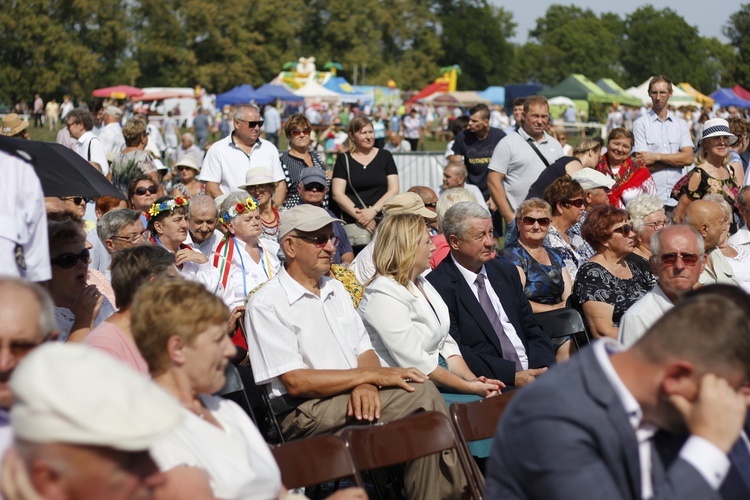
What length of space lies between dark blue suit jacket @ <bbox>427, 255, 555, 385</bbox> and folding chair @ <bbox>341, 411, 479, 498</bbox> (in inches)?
49.9

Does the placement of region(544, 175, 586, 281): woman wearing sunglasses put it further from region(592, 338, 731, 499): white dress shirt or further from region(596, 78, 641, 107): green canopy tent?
region(596, 78, 641, 107): green canopy tent

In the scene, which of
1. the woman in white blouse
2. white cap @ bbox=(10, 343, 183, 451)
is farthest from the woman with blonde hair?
white cap @ bbox=(10, 343, 183, 451)

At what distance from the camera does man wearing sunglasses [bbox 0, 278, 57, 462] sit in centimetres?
265

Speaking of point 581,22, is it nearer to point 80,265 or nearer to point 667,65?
point 667,65

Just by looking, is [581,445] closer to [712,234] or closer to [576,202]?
[712,234]

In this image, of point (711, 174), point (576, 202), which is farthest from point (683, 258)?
point (711, 174)

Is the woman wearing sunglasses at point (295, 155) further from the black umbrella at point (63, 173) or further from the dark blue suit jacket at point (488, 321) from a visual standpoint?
the black umbrella at point (63, 173)

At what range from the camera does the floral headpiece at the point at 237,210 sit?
265 inches

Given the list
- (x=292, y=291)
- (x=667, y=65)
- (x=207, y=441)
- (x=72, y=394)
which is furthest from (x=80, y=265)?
(x=667, y=65)

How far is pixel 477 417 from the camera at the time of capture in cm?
443

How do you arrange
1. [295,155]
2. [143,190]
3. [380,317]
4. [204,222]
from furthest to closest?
[295,155], [143,190], [204,222], [380,317]

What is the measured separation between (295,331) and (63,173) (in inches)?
56.9

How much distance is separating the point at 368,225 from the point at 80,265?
4.44 meters

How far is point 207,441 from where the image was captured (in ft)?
9.67
